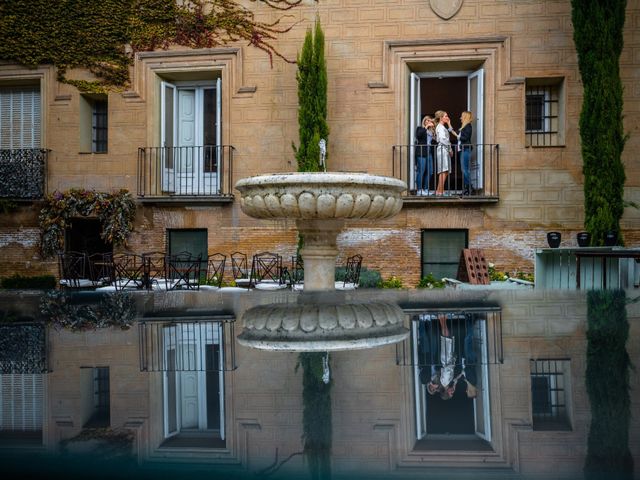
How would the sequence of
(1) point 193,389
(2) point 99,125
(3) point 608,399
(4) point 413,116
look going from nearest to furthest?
(3) point 608,399 < (1) point 193,389 < (4) point 413,116 < (2) point 99,125

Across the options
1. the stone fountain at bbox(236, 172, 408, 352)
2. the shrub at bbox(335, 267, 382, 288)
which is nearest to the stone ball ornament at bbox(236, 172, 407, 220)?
the stone fountain at bbox(236, 172, 408, 352)

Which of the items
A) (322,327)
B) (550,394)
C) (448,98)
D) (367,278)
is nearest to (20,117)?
(367,278)

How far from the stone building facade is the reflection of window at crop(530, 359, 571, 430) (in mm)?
10955

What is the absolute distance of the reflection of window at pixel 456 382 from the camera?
80.0 inches

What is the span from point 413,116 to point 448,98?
1546mm

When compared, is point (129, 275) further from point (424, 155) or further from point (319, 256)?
point (424, 155)

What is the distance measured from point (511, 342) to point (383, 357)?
2.94 feet

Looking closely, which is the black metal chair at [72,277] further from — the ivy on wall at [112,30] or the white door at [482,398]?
the white door at [482,398]

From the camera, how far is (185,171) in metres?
15.5

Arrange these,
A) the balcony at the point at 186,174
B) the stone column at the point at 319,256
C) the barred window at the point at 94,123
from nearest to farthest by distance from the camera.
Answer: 1. the stone column at the point at 319,256
2. the balcony at the point at 186,174
3. the barred window at the point at 94,123

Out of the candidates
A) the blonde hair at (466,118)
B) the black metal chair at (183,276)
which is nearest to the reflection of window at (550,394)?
the black metal chair at (183,276)

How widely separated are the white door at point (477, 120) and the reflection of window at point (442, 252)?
1.23 meters

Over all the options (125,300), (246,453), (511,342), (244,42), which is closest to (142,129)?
(244,42)

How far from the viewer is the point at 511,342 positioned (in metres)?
3.64
